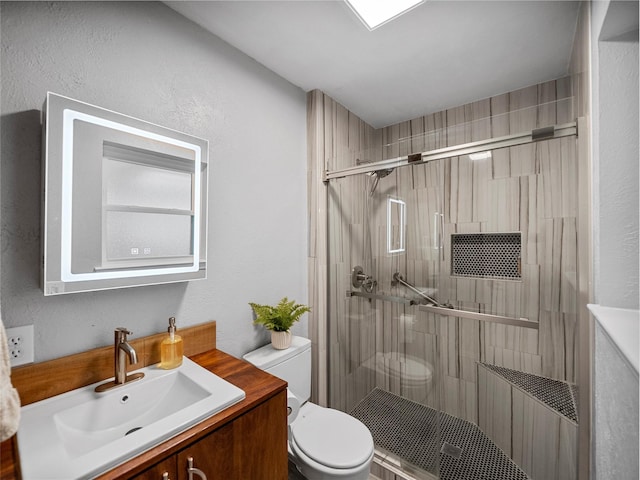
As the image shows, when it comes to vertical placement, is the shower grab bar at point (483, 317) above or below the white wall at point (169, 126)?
below

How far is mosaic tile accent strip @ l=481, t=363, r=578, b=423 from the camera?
4.69 feet

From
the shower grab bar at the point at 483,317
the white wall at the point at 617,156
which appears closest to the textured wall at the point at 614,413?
the white wall at the point at 617,156

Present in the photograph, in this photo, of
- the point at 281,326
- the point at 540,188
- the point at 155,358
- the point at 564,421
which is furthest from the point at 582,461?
the point at 155,358

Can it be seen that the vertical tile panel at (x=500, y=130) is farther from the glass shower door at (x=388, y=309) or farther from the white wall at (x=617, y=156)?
the white wall at (x=617, y=156)

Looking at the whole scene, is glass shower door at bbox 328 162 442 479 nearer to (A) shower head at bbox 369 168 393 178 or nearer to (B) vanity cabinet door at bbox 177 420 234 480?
(A) shower head at bbox 369 168 393 178

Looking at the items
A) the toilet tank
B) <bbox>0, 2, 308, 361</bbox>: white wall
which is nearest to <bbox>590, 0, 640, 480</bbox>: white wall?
the toilet tank

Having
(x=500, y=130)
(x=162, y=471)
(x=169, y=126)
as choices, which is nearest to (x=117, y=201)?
(x=169, y=126)

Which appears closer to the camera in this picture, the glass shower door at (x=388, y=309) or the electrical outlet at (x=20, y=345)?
the electrical outlet at (x=20, y=345)

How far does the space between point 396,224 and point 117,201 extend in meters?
1.45

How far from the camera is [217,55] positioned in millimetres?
1450

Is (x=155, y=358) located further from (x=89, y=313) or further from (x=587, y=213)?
(x=587, y=213)

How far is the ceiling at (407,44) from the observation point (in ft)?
4.23

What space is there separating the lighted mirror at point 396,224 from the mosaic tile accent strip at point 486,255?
1.82 ft

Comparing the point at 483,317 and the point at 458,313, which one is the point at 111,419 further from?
the point at 483,317
